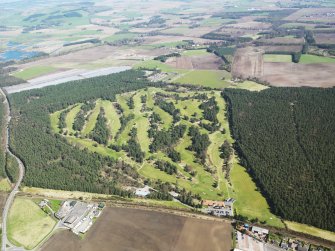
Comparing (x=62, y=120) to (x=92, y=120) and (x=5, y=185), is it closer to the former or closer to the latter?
(x=92, y=120)

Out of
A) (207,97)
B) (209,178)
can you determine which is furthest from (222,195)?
(207,97)

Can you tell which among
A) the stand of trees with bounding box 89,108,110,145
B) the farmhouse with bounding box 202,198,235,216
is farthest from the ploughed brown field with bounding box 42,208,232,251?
the stand of trees with bounding box 89,108,110,145

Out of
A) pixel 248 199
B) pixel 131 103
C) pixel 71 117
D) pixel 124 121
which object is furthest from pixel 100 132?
pixel 248 199

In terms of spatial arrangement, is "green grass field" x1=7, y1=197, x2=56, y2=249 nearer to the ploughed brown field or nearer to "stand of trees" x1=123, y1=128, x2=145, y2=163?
the ploughed brown field

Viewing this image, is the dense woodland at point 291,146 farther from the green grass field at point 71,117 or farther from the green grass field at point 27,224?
the green grass field at point 71,117

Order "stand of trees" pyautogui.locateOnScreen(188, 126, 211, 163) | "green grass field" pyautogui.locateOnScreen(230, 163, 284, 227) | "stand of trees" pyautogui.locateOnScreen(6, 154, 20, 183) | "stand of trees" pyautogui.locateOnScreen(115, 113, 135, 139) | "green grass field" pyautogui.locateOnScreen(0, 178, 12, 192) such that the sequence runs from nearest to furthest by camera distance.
A: "green grass field" pyautogui.locateOnScreen(230, 163, 284, 227), "green grass field" pyautogui.locateOnScreen(0, 178, 12, 192), "stand of trees" pyautogui.locateOnScreen(6, 154, 20, 183), "stand of trees" pyautogui.locateOnScreen(188, 126, 211, 163), "stand of trees" pyautogui.locateOnScreen(115, 113, 135, 139)

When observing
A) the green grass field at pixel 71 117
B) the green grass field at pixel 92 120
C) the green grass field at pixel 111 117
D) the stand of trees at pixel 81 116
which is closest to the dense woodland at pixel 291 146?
the green grass field at pixel 111 117

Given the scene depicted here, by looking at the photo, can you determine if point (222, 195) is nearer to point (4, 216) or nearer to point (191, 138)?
point (191, 138)
